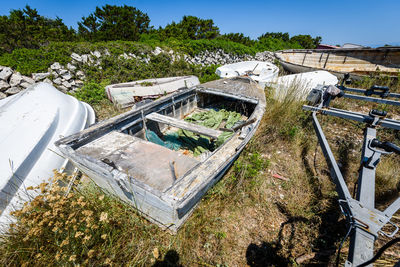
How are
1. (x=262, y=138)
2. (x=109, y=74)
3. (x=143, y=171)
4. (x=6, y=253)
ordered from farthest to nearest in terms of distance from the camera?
1. (x=109, y=74)
2. (x=262, y=138)
3. (x=143, y=171)
4. (x=6, y=253)

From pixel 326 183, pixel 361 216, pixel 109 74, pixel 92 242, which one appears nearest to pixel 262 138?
pixel 326 183

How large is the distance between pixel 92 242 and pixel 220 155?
5.86 feet

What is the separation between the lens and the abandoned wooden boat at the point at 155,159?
1723mm

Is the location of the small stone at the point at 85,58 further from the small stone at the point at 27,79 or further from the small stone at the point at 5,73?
the small stone at the point at 5,73

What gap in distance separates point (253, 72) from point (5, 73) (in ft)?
33.3

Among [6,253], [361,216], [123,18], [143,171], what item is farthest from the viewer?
[123,18]

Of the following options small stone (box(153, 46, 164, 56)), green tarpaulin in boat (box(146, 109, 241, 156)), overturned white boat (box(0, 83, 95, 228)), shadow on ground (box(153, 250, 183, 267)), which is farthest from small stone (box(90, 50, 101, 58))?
shadow on ground (box(153, 250, 183, 267))

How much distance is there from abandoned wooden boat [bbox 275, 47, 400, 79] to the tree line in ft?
31.3

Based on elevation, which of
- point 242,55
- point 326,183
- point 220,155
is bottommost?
point 326,183

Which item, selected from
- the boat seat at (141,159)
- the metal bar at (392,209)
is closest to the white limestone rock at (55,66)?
the boat seat at (141,159)

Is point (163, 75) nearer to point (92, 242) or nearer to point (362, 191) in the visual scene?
point (92, 242)

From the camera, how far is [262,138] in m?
4.07

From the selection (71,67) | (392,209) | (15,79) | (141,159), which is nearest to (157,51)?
(71,67)

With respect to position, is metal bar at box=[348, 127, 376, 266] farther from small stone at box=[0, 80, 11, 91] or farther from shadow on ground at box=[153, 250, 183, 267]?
small stone at box=[0, 80, 11, 91]
